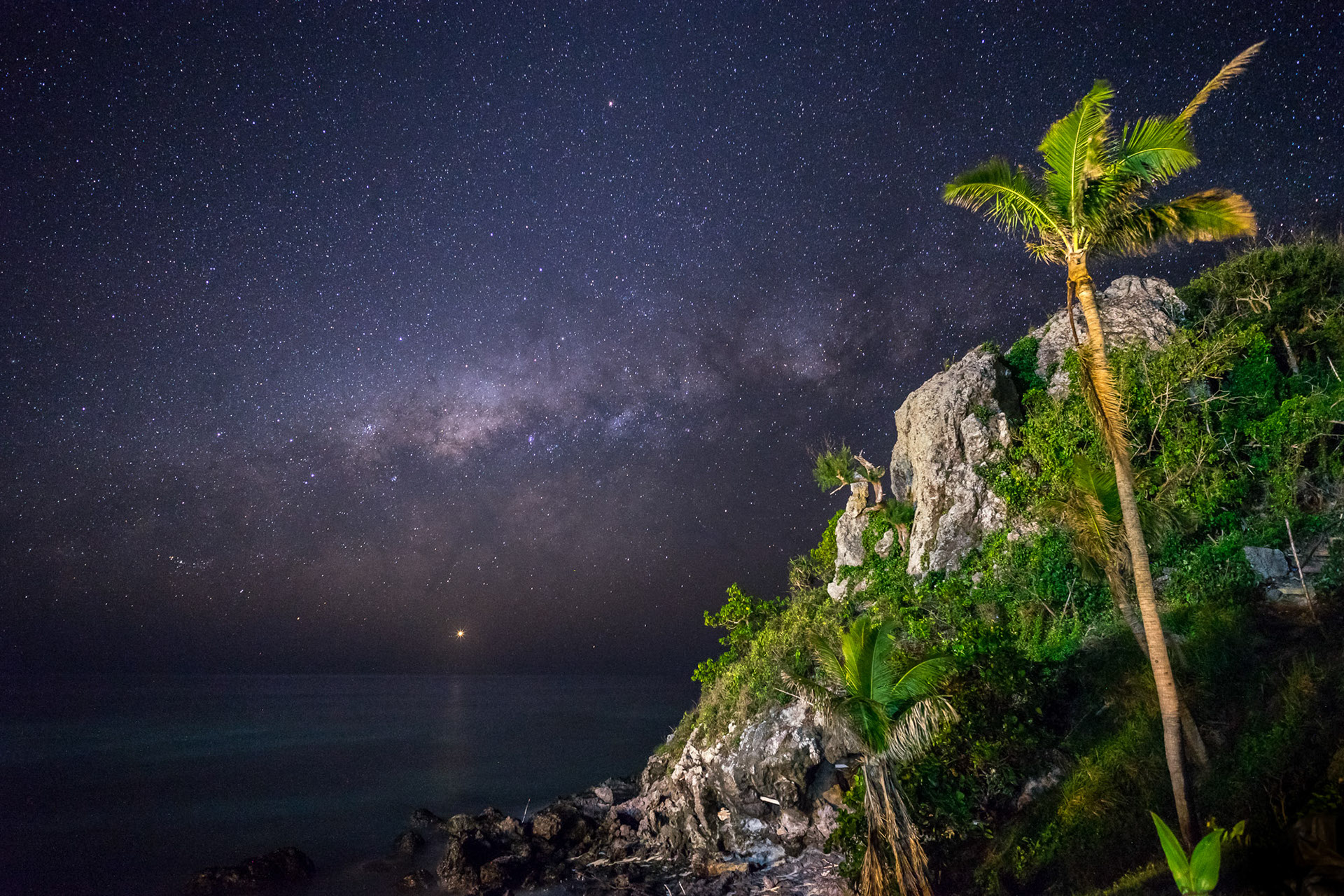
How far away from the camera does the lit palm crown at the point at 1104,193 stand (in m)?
11.4

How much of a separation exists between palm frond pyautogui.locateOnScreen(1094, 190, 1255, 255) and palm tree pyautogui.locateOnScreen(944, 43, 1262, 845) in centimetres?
1

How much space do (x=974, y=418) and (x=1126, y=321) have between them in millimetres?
5695

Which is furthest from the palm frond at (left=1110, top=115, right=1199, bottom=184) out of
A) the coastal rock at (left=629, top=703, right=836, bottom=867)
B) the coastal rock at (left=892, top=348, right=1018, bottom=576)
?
the coastal rock at (left=629, top=703, right=836, bottom=867)

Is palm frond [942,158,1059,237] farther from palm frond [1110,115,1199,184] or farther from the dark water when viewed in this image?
the dark water

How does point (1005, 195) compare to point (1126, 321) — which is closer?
point (1005, 195)

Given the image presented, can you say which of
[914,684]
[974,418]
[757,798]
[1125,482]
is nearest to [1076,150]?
[1125,482]

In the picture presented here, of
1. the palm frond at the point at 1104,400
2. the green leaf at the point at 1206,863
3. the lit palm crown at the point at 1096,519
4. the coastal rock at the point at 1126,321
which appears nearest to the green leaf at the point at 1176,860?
the green leaf at the point at 1206,863

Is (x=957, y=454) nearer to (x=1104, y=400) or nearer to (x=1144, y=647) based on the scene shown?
(x=1144, y=647)

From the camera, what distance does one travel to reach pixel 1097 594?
18641mm

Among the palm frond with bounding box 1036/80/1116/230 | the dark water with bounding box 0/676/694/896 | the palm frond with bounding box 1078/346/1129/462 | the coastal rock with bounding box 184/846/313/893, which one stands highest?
the palm frond with bounding box 1036/80/1116/230

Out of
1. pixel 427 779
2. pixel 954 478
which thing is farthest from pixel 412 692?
pixel 954 478

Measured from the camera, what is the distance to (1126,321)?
22.5 m

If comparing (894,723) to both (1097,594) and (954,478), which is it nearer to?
(1097,594)

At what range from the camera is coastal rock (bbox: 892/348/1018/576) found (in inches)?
894
